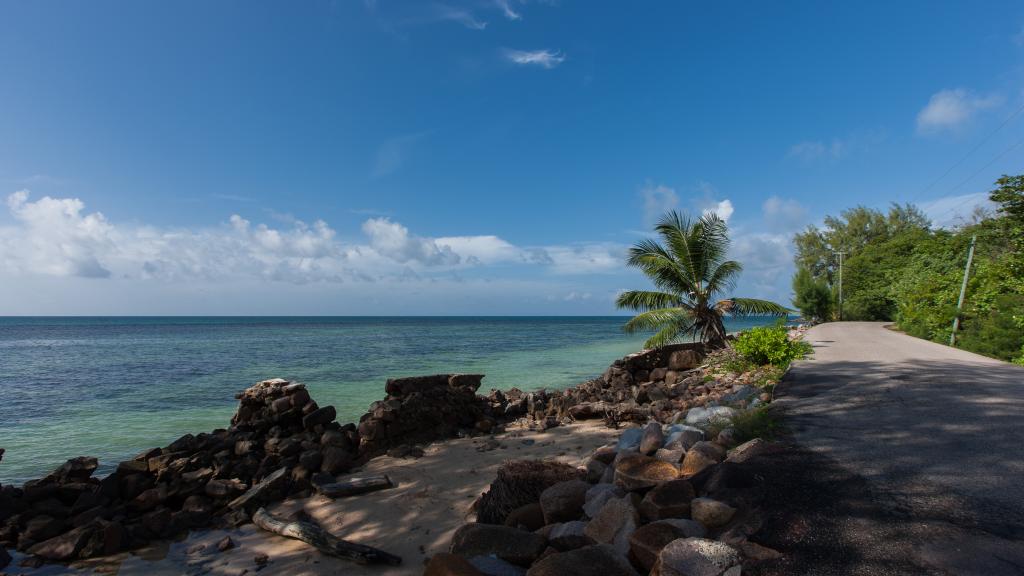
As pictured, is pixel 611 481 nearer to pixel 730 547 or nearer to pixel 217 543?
pixel 730 547

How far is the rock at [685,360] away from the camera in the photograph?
47.8 feet

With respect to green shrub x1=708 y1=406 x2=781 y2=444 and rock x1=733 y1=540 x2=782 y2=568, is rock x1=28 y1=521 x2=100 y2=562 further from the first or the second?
green shrub x1=708 y1=406 x2=781 y2=444

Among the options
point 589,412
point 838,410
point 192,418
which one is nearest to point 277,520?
point 589,412

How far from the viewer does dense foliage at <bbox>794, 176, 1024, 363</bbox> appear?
15703 mm

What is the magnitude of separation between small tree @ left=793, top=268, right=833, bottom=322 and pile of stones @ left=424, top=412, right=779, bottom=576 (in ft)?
130

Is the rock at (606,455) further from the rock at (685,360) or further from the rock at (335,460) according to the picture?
the rock at (685,360)

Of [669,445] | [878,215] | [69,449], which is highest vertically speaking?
[878,215]

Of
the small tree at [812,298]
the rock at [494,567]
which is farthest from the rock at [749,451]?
the small tree at [812,298]

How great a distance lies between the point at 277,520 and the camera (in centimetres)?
629

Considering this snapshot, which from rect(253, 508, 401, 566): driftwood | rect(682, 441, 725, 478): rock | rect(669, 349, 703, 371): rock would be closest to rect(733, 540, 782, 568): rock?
rect(682, 441, 725, 478): rock

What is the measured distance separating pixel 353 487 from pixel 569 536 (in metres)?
4.74

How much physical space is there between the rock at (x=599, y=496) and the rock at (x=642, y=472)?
0.11 m

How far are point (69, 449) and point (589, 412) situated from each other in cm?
1192

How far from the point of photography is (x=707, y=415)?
21.9 feet
